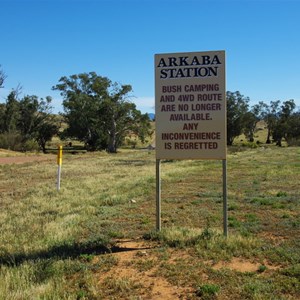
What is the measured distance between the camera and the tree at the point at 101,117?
61719mm

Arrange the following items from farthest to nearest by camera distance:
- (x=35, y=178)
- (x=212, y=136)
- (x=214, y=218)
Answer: (x=35, y=178) → (x=214, y=218) → (x=212, y=136)

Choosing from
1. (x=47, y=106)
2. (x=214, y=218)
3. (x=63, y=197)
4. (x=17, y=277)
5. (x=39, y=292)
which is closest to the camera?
(x=39, y=292)

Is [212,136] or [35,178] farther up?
[212,136]

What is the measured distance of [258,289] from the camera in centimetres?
470

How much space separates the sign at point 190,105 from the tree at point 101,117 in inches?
2124

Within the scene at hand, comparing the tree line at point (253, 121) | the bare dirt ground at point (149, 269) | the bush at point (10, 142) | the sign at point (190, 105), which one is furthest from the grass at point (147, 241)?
the tree line at point (253, 121)

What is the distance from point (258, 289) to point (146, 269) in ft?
5.34

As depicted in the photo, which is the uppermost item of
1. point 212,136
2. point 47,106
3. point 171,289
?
point 47,106

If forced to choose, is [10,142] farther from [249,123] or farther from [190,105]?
[249,123]

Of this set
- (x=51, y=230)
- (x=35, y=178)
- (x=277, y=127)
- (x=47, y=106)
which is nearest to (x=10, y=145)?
(x=47, y=106)

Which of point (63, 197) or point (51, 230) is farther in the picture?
point (63, 197)

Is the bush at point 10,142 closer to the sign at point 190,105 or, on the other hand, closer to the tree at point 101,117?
the tree at point 101,117

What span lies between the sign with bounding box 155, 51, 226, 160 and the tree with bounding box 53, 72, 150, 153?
54.0 meters

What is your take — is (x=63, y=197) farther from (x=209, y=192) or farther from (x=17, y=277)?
(x=17, y=277)
